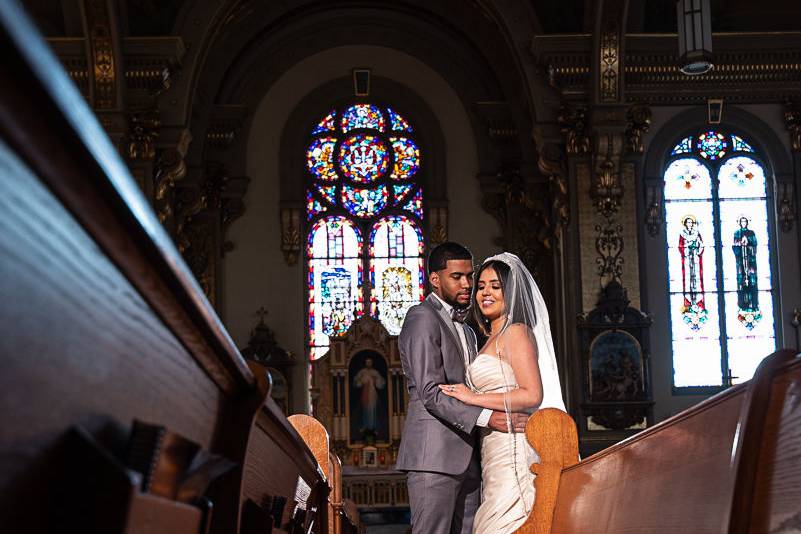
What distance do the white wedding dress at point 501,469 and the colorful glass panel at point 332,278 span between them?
10.5 m

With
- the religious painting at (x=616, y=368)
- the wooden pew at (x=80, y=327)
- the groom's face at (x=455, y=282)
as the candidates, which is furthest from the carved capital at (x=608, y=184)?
the wooden pew at (x=80, y=327)

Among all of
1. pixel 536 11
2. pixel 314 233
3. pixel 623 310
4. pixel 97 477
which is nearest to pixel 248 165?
pixel 314 233

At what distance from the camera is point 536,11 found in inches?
522

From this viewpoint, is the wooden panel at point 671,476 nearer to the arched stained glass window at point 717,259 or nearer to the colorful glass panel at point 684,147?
the arched stained glass window at point 717,259

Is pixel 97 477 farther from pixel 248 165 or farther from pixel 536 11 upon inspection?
pixel 248 165

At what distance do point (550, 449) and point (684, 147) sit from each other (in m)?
10.5

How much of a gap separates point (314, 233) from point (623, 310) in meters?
5.52

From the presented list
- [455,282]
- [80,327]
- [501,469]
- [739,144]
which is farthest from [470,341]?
[739,144]

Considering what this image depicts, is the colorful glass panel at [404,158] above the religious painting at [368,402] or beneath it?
above

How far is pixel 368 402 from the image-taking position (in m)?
14.6

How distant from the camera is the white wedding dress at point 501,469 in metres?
5.22

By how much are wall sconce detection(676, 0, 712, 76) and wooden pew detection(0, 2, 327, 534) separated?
28.8 ft

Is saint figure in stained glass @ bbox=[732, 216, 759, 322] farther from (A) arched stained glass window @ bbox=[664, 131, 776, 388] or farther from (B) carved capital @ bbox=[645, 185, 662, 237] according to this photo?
(B) carved capital @ bbox=[645, 185, 662, 237]

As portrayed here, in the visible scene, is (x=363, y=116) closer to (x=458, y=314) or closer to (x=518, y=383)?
(x=458, y=314)
